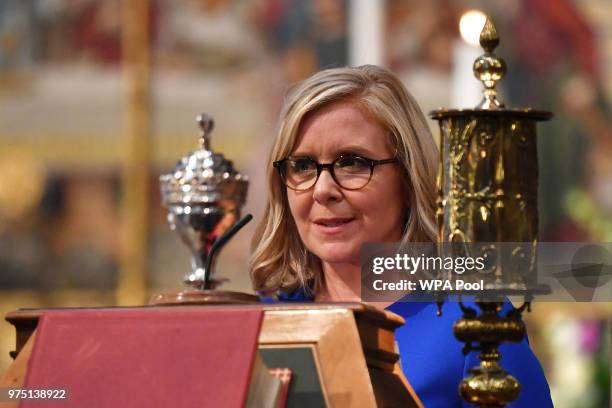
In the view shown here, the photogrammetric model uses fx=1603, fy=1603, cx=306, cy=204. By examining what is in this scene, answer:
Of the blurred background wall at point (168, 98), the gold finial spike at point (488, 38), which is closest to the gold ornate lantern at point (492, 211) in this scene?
the gold finial spike at point (488, 38)

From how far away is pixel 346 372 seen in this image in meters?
2.13

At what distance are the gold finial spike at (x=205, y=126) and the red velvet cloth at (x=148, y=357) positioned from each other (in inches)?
47.9

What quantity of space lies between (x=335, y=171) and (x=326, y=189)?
0.05 metres

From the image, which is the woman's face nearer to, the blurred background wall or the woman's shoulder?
the woman's shoulder

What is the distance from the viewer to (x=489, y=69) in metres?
2.28

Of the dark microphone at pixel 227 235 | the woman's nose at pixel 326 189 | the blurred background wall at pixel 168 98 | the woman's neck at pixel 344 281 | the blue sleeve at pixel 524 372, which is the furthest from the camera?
the blurred background wall at pixel 168 98

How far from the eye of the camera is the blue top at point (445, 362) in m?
2.74

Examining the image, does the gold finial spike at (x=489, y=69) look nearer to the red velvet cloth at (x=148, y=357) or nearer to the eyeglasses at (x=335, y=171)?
the red velvet cloth at (x=148, y=357)

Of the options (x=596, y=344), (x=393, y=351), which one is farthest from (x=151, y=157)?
(x=393, y=351)

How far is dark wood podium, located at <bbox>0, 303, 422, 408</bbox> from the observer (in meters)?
2.12

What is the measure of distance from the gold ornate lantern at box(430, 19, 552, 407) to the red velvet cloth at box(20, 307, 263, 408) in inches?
12.1

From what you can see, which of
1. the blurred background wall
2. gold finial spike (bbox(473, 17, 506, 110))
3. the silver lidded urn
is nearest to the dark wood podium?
gold finial spike (bbox(473, 17, 506, 110))

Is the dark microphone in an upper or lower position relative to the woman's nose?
lower

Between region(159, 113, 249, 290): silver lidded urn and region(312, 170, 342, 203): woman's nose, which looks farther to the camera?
region(159, 113, 249, 290): silver lidded urn
